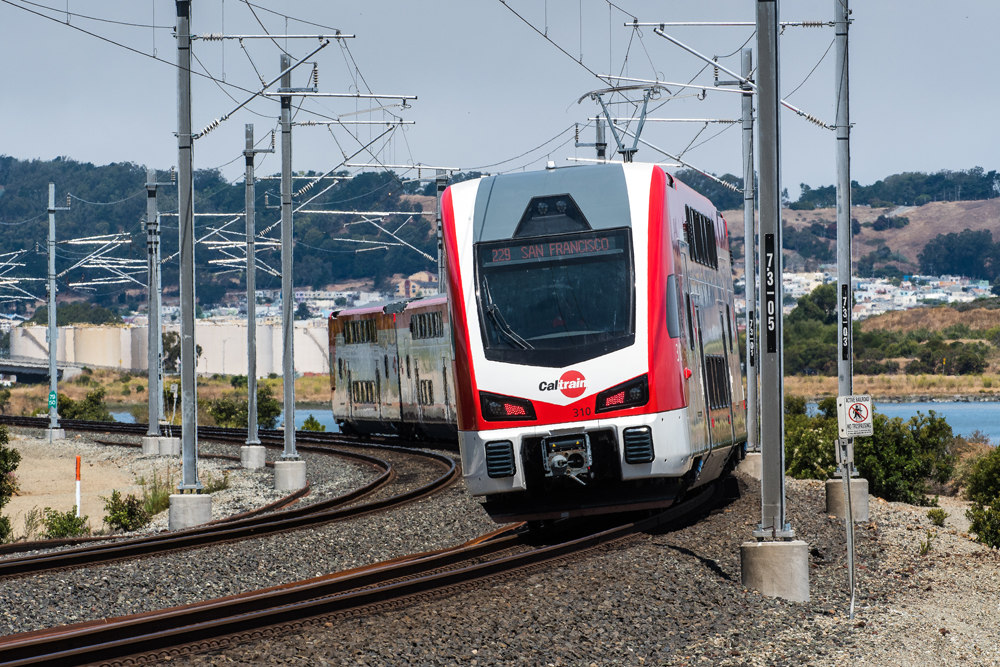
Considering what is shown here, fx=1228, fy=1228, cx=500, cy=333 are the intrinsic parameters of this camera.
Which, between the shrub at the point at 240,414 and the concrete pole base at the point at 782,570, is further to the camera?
the shrub at the point at 240,414

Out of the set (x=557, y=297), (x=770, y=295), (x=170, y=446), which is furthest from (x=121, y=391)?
(x=770, y=295)

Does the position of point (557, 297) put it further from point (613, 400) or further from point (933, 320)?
point (933, 320)

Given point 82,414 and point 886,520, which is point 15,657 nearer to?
point 886,520

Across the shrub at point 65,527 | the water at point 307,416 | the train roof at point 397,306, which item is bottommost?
the water at point 307,416

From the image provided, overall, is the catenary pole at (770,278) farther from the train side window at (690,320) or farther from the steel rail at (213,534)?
the steel rail at (213,534)

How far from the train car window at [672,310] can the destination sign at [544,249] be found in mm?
835

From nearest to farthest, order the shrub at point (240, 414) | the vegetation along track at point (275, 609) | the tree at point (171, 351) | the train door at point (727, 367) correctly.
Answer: the vegetation along track at point (275, 609) < the train door at point (727, 367) < the shrub at point (240, 414) < the tree at point (171, 351)

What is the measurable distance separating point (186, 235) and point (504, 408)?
8107mm

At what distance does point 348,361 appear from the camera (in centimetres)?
4122

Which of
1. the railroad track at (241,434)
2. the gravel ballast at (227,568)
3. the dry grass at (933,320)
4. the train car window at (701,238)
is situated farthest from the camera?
the dry grass at (933,320)

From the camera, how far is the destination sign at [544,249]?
14211mm

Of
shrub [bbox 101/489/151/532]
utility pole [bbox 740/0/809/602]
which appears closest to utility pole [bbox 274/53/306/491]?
shrub [bbox 101/489/151/532]

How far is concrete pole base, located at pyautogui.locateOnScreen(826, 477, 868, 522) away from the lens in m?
17.3

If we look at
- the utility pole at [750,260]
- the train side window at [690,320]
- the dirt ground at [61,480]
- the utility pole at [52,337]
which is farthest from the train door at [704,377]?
the utility pole at [52,337]
